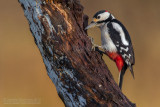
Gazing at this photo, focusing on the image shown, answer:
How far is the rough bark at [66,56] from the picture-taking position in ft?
6.46

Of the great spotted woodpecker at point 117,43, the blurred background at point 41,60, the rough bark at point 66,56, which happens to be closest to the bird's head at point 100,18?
the great spotted woodpecker at point 117,43

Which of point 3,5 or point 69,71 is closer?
point 69,71

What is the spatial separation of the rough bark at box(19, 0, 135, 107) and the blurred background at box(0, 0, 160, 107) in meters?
2.16

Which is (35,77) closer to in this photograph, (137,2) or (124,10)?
(124,10)

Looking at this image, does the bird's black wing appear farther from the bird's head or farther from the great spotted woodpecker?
the bird's head

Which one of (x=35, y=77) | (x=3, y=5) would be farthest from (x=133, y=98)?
(x=3, y=5)

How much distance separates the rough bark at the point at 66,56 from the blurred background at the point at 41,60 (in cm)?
216

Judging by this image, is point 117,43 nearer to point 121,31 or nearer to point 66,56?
point 121,31

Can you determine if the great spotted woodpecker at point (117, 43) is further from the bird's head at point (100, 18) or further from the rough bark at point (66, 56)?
the rough bark at point (66, 56)

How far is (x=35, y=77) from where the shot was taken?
171 inches

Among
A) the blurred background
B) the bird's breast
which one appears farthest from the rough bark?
the blurred background

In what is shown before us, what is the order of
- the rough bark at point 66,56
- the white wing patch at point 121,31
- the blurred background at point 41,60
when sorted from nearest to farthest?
the rough bark at point 66,56 → the white wing patch at point 121,31 → the blurred background at point 41,60

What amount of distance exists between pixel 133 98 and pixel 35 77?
4.39 feet

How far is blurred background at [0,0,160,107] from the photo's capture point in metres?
4.19
